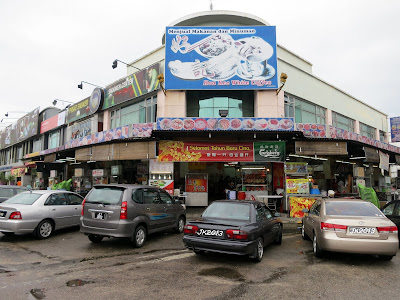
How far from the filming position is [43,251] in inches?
273

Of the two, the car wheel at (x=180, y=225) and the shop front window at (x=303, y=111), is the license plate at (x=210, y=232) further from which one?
the shop front window at (x=303, y=111)

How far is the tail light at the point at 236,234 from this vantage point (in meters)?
5.60

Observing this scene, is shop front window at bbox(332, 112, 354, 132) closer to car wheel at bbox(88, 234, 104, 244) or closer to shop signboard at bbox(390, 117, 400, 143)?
shop signboard at bbox(390, 117, 400, 143)

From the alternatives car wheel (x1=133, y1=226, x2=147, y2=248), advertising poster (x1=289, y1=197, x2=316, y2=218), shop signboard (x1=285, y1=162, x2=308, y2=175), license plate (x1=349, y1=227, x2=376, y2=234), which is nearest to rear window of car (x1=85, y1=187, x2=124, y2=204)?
car wheel (x1=133, y1=226, x2=147, y2=248)

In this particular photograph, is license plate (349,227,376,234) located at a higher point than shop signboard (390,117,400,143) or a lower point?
lower

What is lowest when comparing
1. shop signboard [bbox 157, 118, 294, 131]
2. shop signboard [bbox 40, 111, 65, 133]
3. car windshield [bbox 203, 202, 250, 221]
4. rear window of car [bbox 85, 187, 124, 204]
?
car windshield [bbox 203, 202, 250, 221]

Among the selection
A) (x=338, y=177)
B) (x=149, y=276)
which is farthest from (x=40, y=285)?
(x=338, y=177)

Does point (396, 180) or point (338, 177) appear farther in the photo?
point (396, 180)

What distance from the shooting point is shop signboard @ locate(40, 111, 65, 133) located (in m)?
25.1

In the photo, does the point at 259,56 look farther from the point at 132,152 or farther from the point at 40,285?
the point at 40,285

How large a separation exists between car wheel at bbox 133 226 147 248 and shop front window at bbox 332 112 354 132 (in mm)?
18157

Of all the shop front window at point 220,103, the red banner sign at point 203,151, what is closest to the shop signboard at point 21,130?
the shop front window at point 220,103

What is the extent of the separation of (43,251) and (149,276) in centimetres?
360

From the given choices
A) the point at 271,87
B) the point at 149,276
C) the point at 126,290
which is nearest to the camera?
the point at 126,290
